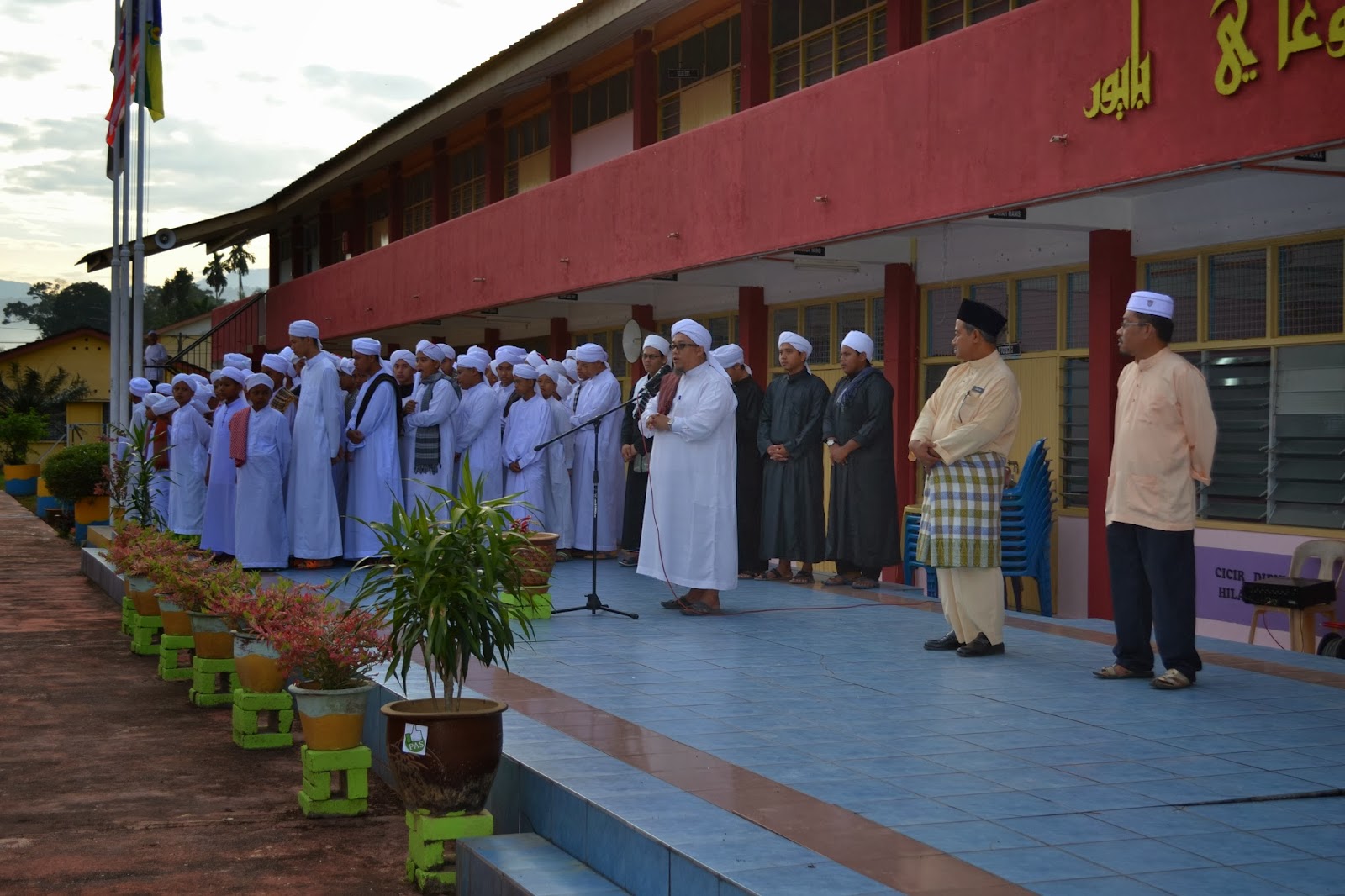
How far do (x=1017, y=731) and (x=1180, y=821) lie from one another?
1423 millimetres

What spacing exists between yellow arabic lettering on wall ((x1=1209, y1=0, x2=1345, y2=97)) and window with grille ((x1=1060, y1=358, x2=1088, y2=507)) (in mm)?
3786

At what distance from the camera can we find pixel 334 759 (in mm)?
6371

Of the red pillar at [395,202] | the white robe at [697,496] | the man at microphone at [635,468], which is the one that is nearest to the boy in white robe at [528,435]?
the man at microphone at [635,468]

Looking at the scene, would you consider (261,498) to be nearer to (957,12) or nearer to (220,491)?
Result: (220,491)

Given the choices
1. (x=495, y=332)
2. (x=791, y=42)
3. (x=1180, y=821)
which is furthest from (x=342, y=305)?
(x=1180, y=821)

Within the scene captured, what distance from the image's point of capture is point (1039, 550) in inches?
448

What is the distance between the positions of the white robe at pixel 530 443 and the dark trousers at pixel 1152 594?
703cm

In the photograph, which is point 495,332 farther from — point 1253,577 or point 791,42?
point 1253,577

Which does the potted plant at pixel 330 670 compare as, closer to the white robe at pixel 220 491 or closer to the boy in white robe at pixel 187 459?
the white robe at pixel 220 491

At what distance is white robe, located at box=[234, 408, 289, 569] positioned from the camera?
13078mm

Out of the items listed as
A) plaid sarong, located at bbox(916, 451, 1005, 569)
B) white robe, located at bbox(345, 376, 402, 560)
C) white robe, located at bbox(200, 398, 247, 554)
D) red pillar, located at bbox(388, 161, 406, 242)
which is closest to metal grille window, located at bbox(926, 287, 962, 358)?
white robe, located at bbox(345, 376, 402, 560)

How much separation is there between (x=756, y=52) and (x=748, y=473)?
16.7 feet

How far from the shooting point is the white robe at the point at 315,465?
13.0 metres

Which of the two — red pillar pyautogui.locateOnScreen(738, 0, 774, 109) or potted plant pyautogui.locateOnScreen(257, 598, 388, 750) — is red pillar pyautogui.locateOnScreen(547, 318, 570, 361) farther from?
potted plant pyautogui.locateOnScreen(257, 598, 388, 750)
